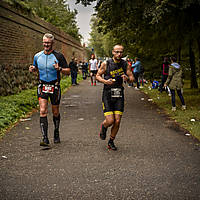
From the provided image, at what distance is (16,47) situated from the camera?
14.9 metres

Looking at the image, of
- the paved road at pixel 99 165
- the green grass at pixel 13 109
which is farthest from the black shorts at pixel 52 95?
the green grass at pixel 13 109

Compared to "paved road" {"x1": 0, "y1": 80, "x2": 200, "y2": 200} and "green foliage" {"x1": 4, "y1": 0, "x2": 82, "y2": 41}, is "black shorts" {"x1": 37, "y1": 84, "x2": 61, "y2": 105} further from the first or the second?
"green foliage" {"x1": 4, "y1": 0, "x2": 82, "y2": 41}

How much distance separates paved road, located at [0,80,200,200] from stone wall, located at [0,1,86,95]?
5019 millimetres

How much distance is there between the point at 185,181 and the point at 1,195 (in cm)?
245

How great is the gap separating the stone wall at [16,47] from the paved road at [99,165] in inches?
198

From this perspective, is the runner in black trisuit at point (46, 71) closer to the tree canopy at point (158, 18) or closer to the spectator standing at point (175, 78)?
the tree canopy at point (158, 18)

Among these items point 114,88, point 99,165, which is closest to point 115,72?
point 114,88

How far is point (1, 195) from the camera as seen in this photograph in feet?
13.1

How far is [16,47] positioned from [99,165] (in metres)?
10.9

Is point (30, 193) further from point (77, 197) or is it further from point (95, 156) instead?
point (95, 156)

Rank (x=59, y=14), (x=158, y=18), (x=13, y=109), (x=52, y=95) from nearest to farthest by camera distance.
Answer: (x=52, y=95)
(x=158, y=18)
(x=13, y=109)
(x=59, y=14)

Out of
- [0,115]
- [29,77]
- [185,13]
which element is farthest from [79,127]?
[29,77]

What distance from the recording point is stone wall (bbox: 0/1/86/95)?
12.9 meters

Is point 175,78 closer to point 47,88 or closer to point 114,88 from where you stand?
point 114,88
